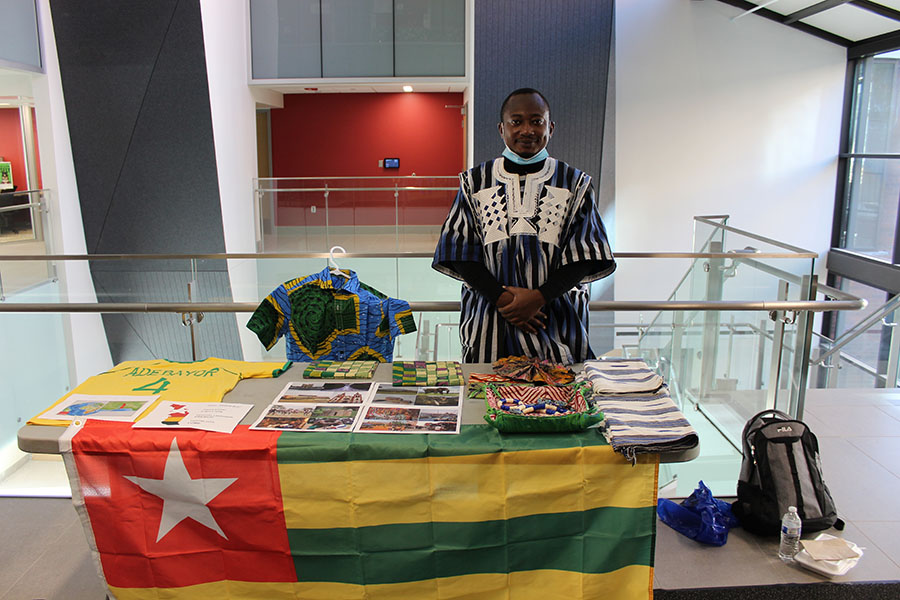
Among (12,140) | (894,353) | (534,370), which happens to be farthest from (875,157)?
(12,140)

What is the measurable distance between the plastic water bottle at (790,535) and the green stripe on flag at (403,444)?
0.87m

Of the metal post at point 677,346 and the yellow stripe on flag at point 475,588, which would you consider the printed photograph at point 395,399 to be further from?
the metal post at point 677,346

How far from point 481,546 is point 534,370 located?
1.72 ft

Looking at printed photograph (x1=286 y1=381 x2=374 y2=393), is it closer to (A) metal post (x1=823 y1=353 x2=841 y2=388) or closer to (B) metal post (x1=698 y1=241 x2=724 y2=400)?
(B) metal post (x1=698 y1=241 x2=724 y2=400)

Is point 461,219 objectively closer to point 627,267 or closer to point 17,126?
point 627,267

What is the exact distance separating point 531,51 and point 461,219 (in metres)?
7.14

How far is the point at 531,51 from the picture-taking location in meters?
8.80

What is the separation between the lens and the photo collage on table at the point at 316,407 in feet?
5.90

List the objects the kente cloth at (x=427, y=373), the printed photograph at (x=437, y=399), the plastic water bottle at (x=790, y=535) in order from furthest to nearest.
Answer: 1. the plastic water bottle at (x=790, y=535)
2. the kente cloth at (x=427, y=373)
3. the printed photograph at (x=437, y=399)

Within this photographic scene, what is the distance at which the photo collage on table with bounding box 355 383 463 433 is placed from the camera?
69.9 inches

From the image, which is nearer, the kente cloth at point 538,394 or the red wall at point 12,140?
the kente cloth at point 538,394

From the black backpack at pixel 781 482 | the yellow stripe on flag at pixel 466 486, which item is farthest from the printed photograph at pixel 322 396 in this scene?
the black backpack at pixel 781 482

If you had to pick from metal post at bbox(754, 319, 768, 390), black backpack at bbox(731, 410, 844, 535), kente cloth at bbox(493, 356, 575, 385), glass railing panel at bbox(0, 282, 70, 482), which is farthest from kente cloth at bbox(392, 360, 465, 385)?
metal post at bbox(754, 319, 768, 390)

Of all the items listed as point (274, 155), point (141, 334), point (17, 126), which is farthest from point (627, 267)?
point (17, 126)
